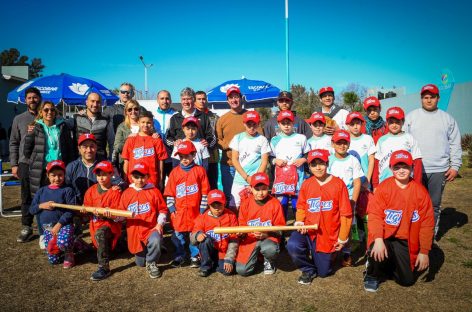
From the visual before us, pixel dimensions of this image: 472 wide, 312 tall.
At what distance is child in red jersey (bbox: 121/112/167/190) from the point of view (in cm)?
519

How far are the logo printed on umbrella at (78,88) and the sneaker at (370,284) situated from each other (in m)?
12.6

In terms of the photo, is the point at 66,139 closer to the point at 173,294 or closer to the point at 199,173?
the point at 199,173

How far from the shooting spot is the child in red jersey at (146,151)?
5191 millimetres

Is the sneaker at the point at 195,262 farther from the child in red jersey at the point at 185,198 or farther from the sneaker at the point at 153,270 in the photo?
the sneaker at the point at 153,270

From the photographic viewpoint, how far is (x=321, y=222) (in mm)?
4160

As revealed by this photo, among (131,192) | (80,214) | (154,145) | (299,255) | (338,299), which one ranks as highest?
(154,145)

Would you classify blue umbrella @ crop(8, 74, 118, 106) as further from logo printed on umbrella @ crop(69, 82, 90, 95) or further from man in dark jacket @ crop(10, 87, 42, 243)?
man in dark jacket @ crop(10, 87, 42, 243)

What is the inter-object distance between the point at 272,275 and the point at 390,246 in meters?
1.54

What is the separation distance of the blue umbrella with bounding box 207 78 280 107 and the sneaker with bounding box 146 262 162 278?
32.7ft

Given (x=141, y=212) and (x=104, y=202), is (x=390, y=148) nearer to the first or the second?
(x=141, y=212)

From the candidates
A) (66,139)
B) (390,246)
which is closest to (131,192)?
(66,139)

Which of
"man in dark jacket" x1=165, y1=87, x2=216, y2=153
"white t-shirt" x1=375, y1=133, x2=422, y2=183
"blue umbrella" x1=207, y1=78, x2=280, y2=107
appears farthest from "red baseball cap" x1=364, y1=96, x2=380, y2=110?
"blue umbrella" x1=207, y1=78, x2=280, y2=107

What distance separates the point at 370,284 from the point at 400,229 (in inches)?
29.9

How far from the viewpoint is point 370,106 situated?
5.49 m
